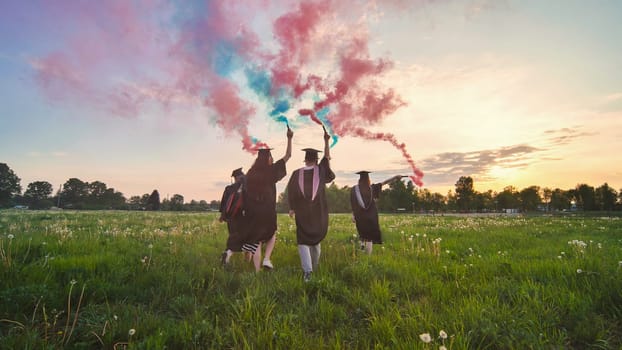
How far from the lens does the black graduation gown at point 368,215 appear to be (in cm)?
877

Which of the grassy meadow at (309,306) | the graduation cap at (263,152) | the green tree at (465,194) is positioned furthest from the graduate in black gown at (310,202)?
the green tree at (465,194)

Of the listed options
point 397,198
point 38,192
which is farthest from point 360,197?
point 38,192

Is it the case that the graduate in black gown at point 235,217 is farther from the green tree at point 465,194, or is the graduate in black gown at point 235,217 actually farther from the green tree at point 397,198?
the green tree at point 465,194

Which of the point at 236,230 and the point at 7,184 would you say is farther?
the point at 7,184

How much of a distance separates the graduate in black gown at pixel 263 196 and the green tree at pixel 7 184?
14039 cm

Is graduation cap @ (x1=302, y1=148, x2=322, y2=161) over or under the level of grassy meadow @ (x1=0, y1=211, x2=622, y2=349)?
over

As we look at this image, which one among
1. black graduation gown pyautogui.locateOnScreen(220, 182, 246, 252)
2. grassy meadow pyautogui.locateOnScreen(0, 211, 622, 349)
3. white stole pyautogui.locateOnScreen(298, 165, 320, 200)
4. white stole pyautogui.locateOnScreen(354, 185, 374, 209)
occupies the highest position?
white stole pyautogui.locateOnScreen(298, 165, 320, 200)

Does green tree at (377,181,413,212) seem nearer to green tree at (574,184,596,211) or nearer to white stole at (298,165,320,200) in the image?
green tree at (574,184,596,211)

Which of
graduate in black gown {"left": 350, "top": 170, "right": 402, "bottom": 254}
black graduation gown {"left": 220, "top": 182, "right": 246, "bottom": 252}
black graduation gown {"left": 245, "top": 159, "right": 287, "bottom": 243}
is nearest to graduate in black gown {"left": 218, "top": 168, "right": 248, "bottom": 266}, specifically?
black graduation gown {"left": 220, "top": 182, "right": 246, "bottom": 252}

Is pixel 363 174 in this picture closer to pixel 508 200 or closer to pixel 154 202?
pixel 154 202

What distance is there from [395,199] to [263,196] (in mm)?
112911

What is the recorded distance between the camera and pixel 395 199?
11450 centimetres

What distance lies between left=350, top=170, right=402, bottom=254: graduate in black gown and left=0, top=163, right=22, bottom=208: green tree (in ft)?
463

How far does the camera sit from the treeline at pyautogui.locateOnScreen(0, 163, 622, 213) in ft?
361
